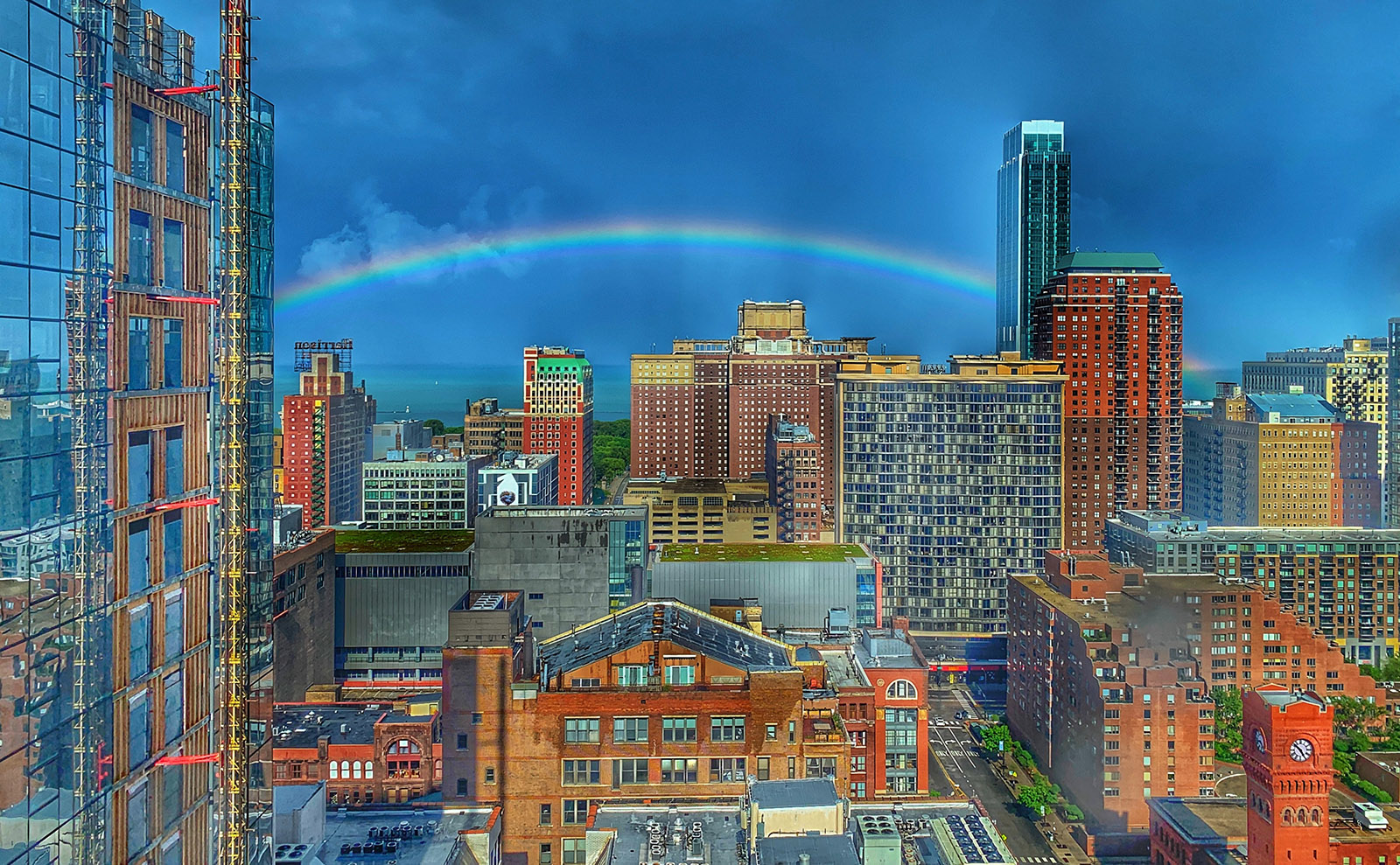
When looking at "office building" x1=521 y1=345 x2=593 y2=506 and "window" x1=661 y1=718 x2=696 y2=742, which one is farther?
"office building" x1=521 y1=345 x2=593 y2=506

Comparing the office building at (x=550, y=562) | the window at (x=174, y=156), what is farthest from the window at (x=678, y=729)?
the office building at (x=550, y=562)

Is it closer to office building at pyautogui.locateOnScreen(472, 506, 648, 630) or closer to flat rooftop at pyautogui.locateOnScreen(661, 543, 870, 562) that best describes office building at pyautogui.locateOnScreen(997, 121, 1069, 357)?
flat rooftop at pyautogui.locateOnScreen(661, 543, 870, 562)

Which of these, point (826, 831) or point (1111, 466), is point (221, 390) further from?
point (1111, 466)

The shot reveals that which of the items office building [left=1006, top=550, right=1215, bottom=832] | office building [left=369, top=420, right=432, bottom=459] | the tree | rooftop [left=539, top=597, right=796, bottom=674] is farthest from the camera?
office building [left=369, top=420, right=432, bottom=459]

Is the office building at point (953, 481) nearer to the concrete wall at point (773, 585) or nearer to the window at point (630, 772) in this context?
the concrete wall at point (773, 585)

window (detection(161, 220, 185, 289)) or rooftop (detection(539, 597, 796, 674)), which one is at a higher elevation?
window (detection(161, 220, 185, 289))

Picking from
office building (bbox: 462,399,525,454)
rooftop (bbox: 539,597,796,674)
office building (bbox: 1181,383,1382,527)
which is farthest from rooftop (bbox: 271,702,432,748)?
office building (bbox: 462,399,525,454)
